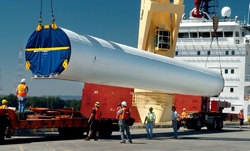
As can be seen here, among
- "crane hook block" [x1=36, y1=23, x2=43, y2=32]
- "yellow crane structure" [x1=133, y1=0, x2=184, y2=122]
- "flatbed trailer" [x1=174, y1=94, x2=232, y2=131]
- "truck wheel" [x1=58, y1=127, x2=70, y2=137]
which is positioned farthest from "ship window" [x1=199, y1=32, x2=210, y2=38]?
"crane hook block" [x1=36, y1=23, x2=43, y2=32]

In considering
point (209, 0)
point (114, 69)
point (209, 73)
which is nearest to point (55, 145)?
point (114, 69)

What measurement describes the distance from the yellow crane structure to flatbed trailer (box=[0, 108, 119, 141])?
10.3 metres

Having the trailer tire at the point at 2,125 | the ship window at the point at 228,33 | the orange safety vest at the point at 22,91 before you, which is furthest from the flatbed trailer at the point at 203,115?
the trailer tire at the point at 2,125

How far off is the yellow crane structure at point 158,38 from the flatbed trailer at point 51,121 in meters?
10.3

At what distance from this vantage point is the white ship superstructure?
44.1 metres

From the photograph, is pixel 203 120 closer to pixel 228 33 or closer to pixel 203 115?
pixel 203 115

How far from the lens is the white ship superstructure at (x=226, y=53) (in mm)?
44062

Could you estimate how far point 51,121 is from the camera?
18.8 metres

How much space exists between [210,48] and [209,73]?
14.4 meters

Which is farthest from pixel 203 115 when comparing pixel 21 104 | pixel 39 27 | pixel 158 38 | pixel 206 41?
pixel 206 41

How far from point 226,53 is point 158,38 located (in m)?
14.8

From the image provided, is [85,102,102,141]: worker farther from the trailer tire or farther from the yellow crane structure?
the yellow crane structure

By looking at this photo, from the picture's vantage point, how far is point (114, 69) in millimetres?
21375

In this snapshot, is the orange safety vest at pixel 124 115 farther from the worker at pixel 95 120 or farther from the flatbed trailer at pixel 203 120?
the flatbed trailer at pixel 203 120
